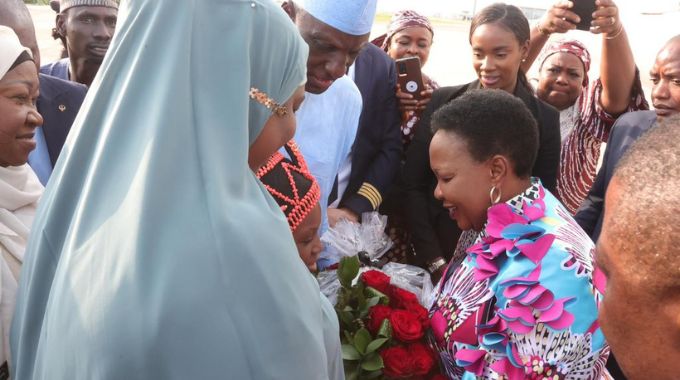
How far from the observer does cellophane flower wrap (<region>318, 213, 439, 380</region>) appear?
212 centimetres

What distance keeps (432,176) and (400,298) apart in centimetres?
124

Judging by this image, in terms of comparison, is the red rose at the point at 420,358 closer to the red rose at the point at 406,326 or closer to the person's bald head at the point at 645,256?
the red rose at the point at 406,326

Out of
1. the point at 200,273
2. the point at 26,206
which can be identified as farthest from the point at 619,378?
the point at 26,206

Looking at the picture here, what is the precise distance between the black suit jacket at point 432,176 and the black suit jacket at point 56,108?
1.85 meters

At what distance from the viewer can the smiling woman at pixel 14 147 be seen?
1.79m

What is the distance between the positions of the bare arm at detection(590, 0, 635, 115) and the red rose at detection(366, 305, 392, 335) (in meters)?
2.25

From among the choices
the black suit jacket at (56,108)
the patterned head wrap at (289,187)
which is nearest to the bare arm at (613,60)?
the patterned head wrap at (289,187)

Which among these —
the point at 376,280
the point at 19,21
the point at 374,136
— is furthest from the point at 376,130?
the point at 19,21

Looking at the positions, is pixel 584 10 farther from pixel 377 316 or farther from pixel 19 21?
pixel 19 21

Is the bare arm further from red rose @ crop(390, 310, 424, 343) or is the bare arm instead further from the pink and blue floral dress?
red rose @ crop(390, 310, 424, 343)

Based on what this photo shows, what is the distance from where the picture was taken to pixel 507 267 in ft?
7.04

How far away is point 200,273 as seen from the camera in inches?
47.2

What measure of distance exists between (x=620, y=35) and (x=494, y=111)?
1.52 m

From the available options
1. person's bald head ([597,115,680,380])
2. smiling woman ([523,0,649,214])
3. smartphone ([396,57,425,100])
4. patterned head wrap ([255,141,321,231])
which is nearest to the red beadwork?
patterned head wrap ([255,141,321,231])
